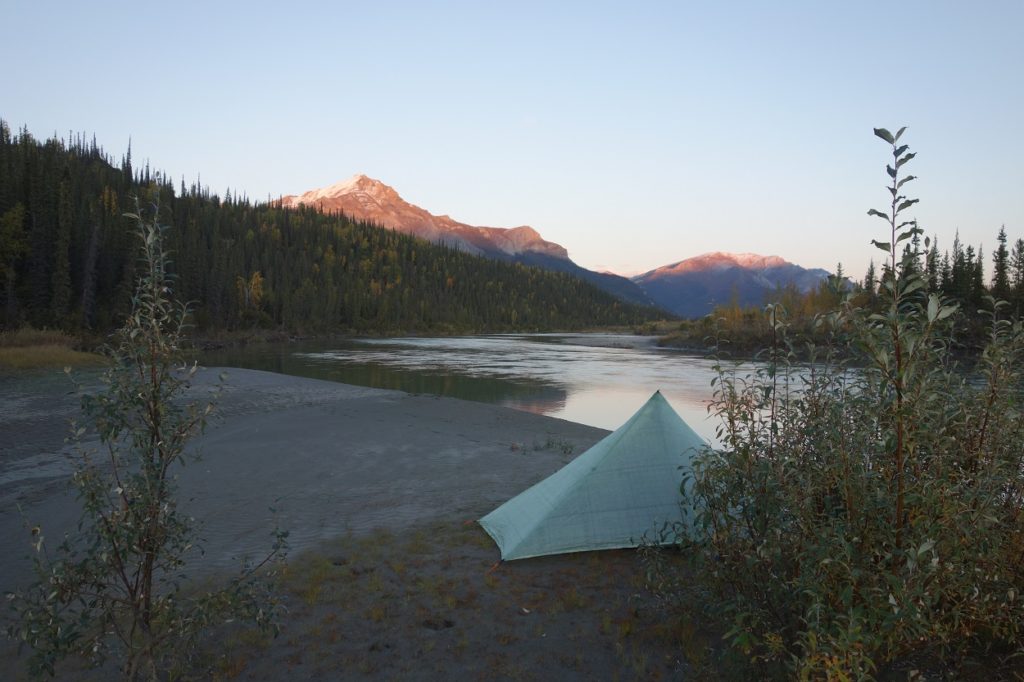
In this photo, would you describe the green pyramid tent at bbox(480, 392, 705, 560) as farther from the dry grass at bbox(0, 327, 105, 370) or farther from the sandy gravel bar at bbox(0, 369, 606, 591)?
the dry grass at bbox(0, 327, 105, 370)

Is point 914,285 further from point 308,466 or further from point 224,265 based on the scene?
point 224,265

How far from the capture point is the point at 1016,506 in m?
4.61

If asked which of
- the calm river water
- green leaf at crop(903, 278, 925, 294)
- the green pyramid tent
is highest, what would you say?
green leaf at crop(903, 278, 925, 294)

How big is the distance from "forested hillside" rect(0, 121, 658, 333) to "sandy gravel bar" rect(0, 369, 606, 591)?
4.78m

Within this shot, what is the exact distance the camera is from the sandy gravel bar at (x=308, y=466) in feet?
34.8

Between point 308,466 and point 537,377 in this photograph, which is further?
point 537,377

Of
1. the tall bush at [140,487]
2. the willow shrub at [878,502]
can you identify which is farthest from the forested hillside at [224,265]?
the willow shrub at [878,502]

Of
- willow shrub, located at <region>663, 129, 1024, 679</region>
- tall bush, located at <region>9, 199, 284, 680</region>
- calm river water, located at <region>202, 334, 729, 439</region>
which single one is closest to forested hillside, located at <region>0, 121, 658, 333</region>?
tall bush, located at <region>9, 199, 284, 680</region>

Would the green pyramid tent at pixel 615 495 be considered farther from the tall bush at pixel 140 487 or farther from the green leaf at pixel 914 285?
the green leaf at pixel 914 285

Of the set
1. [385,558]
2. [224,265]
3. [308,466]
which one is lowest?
[308,466]

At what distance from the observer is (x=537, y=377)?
42.5 metres

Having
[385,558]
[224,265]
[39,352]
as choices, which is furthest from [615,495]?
[224,265]

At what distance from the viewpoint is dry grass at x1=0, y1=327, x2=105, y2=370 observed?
104 feet

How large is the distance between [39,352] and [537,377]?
1147 inches
